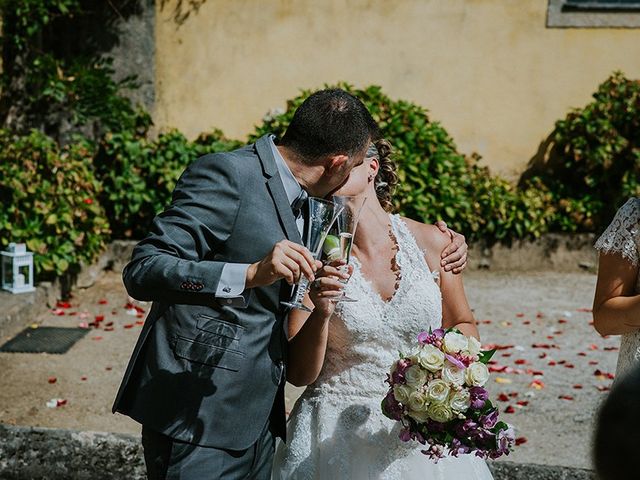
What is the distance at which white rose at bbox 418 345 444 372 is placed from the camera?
2771mm

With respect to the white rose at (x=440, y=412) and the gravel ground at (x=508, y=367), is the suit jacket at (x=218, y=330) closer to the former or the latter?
the white rose at (x=440, y=412)

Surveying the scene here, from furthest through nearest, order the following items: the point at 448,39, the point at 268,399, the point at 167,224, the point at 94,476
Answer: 1. the point at 448,39
2. the point at 94,476
3. the point at 268,399
4. the point at 167,224

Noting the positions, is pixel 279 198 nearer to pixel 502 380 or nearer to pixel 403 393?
pixel 403 393

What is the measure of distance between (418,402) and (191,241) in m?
0.86

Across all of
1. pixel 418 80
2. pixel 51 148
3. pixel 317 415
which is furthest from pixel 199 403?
pixel 418 80

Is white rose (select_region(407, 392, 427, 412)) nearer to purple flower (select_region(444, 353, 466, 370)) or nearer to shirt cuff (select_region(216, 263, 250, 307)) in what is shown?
purple flower (select_region(444, 353, 466, 370))

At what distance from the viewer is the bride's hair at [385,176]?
3.46 m

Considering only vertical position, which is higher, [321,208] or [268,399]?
[321,208]

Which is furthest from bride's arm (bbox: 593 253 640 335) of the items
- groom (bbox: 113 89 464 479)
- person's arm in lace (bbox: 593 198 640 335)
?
groom (bbox: 113 89 464 479)

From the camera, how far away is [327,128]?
262 cm

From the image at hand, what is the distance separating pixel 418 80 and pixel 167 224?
331 inches

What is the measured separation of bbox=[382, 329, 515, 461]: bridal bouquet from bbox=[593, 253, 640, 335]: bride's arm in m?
0.65

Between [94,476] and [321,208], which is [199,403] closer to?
[321,208]

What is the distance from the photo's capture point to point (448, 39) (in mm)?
10438
